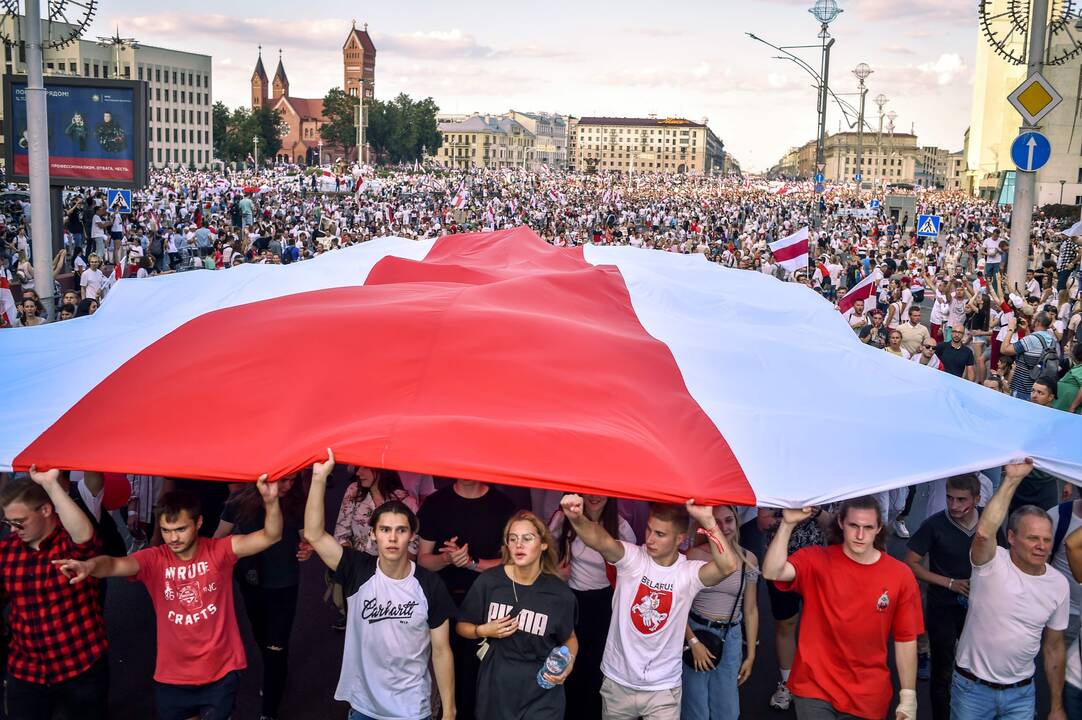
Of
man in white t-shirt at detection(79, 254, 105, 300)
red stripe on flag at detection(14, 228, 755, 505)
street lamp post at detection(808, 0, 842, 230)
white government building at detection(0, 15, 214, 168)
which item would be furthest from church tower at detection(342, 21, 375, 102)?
red stripe on flag at detection(14, 228, 755, 505)

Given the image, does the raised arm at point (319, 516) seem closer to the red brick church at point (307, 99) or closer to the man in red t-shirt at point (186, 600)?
the man in red t-shirt at point (186, 600)

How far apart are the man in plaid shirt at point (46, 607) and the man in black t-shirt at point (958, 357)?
9455 millimetres

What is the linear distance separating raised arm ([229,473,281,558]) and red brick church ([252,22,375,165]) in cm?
15004

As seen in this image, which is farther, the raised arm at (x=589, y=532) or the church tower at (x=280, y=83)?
the church tower at (x=280, y=83)

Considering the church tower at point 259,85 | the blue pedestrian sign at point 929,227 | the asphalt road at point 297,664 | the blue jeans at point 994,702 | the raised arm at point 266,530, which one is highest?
the church tower at point 259,85

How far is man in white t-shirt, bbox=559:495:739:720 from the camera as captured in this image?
4625 mm

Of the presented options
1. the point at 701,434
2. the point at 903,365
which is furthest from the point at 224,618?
the point at 903,365

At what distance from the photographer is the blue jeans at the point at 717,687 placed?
5156 millimetres

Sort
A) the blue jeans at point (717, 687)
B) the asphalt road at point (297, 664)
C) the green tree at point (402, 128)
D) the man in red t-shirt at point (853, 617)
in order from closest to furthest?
1. the man in red t-shirt at point (853, 617)
2. the blue jeans at point (717, 687)
3. the asphalt road at point (297, 664)
4. the green tree at point (402, 128)

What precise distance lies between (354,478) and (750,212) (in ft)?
173

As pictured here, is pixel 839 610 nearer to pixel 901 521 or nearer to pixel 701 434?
pixel 701 434

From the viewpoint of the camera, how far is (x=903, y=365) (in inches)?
261

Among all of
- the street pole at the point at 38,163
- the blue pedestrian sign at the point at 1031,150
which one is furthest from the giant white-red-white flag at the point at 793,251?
the street pole at the point at 38,163

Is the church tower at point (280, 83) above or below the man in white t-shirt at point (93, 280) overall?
above
